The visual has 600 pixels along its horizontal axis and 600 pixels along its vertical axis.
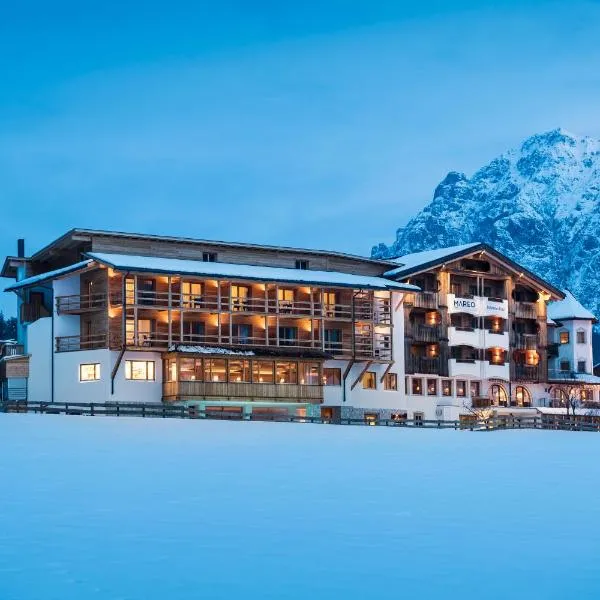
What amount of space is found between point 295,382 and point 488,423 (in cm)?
1296

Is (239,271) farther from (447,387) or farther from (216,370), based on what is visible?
(447,387)

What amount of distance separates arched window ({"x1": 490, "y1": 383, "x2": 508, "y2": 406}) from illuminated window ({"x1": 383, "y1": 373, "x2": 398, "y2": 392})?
12390 millimetres

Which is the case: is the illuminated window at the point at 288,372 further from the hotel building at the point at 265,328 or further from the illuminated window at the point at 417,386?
the illuminated window at the point at 417,386

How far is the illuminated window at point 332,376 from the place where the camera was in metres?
Result: 80.2

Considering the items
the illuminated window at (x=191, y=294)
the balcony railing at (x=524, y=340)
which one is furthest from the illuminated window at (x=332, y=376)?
the balcony railing at (x=524, y=340)

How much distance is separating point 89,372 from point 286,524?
170ft

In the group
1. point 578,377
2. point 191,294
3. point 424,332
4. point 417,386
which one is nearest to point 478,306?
point 424,332

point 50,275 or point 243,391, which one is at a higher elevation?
point 50,275

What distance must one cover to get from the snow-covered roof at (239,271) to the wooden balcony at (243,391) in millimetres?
6925

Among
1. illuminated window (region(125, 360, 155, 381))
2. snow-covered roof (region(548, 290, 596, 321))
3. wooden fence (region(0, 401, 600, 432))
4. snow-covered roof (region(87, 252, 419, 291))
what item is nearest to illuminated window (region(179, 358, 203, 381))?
wooden fence (region(0, 401, 600, 432))

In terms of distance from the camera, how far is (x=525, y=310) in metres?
96.4

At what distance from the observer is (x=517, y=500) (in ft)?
90.1

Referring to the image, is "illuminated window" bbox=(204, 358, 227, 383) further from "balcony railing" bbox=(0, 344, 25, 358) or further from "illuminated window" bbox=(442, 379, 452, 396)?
"illuminated window" bbox=(442, 379, 452, 396)

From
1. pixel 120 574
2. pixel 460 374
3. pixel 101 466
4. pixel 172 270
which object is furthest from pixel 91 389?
pixel 120 574
